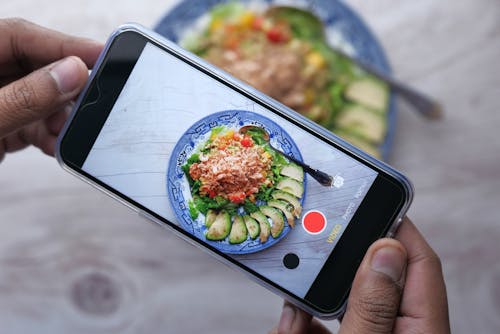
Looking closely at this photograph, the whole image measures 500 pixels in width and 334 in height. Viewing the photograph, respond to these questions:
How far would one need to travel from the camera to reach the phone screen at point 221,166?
0.98 m

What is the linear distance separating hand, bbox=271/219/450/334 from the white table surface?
0.36 metres

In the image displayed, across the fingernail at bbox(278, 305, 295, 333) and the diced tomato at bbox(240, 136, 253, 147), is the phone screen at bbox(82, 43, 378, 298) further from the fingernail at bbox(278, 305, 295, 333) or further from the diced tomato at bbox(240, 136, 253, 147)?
the fingernail at bbox(278, 305, 295, 333)

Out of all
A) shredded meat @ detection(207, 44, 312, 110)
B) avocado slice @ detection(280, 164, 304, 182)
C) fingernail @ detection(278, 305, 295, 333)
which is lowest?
fingernail @ detection(278, 305, 295, 333)

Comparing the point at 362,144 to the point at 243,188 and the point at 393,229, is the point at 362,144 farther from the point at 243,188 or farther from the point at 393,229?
the point at 243,188

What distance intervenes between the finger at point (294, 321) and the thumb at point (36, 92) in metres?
0.62

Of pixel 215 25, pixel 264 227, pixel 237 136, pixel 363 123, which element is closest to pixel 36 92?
pixel 237 136

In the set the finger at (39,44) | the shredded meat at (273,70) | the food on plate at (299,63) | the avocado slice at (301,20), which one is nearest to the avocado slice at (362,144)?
the food on plate at (299,63)

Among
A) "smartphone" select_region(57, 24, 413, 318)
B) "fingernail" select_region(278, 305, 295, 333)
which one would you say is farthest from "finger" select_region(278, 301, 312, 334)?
"smartphone" select_region(57, 24, 413, 318)

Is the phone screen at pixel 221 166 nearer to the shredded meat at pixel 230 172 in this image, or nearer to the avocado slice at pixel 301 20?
the shredded meat at pixel 230 172

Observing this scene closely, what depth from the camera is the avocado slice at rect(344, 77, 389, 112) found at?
53.9 inches

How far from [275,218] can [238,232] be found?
0.24 ft

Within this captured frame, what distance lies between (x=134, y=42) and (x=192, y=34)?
1.39 feet

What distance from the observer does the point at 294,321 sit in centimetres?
110

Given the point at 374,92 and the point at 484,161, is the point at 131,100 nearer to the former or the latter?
the point at 374,92
